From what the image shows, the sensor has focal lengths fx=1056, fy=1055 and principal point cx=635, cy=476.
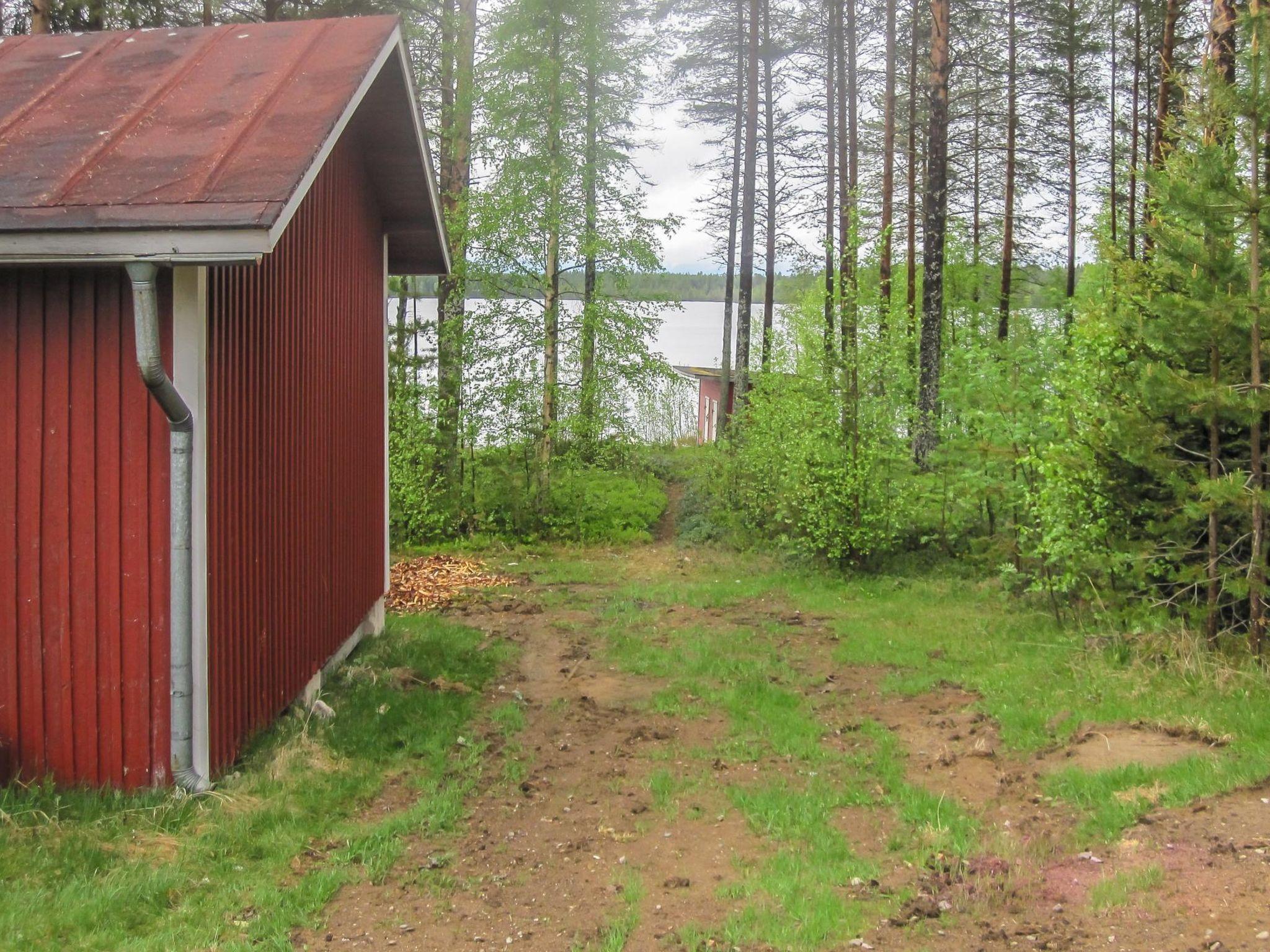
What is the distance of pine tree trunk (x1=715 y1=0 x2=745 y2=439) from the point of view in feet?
78.5

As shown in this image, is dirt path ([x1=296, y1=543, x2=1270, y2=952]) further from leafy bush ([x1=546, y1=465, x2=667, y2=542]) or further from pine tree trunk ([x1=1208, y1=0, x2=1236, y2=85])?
leafy bush ([x1=546, y1=465, x2=667, y2=542])

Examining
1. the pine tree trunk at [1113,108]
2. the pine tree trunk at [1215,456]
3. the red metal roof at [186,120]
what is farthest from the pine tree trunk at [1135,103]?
the red metal roof at [186,120]

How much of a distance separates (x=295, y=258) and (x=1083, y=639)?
6308 mm

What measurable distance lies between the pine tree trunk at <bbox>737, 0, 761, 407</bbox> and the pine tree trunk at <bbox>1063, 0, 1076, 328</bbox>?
21.8 feet

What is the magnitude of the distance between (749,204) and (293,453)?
56.7 feet

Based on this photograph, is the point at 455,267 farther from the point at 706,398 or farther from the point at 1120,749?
the point at 706,398

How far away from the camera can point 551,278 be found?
15.2 meters

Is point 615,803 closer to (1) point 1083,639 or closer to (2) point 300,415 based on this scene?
(2) point 300,415

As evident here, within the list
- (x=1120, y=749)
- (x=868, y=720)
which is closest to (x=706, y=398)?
(x=868, y=720)

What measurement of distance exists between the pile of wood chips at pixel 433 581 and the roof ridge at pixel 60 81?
19.1 feet

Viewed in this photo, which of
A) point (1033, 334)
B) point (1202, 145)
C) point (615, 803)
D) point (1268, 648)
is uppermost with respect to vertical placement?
point (1202, 145)

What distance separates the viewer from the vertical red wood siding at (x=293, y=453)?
5.38 m

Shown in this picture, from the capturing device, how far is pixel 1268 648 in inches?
265

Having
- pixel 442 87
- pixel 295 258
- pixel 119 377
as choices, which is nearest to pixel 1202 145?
pixel 295 258
